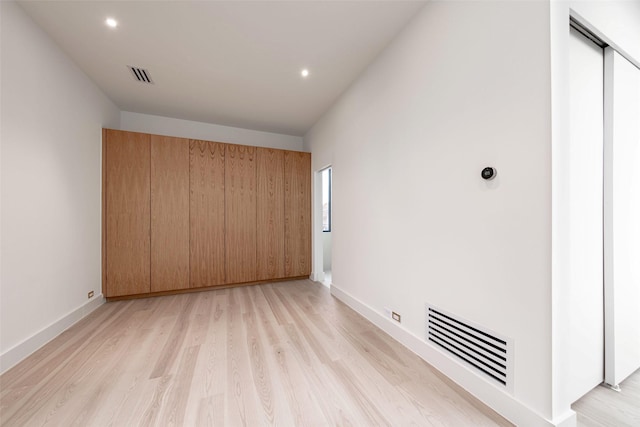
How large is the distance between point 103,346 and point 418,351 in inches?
106

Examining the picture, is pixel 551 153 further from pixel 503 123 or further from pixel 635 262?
pixel 635 262

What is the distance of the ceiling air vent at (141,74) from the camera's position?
2564mm

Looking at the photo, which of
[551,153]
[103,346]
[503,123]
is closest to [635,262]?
[551,153]

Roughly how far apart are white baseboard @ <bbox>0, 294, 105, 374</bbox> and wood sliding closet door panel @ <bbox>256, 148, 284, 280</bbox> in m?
2.09

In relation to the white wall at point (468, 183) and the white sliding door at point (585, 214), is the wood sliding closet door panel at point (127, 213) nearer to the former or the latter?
the white wall at point (468, 183)

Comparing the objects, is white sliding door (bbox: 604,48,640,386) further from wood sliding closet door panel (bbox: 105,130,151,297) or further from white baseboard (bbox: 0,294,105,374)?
wood sliding closet door panel (bbox: 105,130,151,297)

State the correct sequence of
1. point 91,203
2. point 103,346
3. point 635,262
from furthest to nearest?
point 91,203 < point 103,346 < point 635,262

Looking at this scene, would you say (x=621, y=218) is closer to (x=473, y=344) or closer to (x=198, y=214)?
(x=473, y=344)

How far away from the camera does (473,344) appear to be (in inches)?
56.9

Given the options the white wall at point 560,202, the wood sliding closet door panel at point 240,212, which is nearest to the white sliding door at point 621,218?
the white wall at point 560,202

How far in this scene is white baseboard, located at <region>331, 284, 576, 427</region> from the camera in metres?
1.13

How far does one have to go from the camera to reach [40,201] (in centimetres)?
201

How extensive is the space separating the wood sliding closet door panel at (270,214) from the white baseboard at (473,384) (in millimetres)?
2197

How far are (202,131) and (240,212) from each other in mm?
1652
